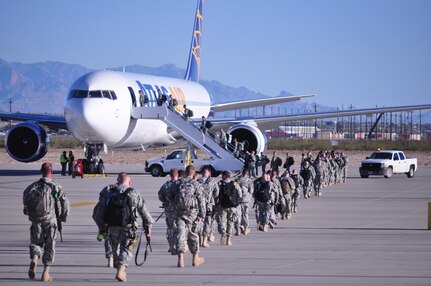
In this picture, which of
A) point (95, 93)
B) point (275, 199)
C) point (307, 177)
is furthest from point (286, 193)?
point (95, 93)

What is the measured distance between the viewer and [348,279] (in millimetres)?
14258

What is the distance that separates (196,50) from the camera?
61.8 m

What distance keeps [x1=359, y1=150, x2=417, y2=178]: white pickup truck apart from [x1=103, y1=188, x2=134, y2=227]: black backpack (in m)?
34.1

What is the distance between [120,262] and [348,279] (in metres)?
3.15

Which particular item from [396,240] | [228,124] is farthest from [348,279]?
[228,124]

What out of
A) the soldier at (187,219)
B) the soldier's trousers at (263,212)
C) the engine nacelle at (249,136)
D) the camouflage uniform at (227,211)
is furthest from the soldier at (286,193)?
the engine nacelle at (249,136)

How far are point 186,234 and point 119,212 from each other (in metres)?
→ 2.26

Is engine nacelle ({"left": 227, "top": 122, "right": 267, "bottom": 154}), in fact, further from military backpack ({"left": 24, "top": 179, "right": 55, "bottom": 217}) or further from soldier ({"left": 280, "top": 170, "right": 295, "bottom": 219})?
military backpack ({"left": 24, "top": 179, "right": 55, "bottom": 217})

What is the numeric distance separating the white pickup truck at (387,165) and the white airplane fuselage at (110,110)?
9.65 meters

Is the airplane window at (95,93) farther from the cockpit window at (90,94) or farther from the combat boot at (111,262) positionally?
the combat boot at (111,262)

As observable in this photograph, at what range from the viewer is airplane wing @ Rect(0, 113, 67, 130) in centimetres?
4512

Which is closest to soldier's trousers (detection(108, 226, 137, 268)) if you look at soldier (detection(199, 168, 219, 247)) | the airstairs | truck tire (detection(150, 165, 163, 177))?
soldier (detection(199, 168, 219, 247))

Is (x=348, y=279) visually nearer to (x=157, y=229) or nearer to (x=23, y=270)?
(x=23, y=270)

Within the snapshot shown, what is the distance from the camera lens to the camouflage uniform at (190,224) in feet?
51.8
